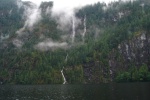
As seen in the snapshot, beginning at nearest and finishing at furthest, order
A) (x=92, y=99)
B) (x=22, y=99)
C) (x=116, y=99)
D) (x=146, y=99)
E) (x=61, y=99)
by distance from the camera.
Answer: (x=146, y=99) → (x=116, y=99) → (x=92, y=99) → (x=61, y=99) → (x=22, y=99)

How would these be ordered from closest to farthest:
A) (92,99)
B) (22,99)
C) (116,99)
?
(116,99) → (92,99) → (22,99)

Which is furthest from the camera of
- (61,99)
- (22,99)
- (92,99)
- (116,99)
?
(22,99)

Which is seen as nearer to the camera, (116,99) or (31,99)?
(116,99)

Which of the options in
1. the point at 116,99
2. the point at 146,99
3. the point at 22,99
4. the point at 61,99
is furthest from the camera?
the point at 22,99

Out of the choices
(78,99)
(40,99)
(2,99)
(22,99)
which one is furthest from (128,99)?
(2,99)

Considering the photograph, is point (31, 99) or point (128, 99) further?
point (31, 99)

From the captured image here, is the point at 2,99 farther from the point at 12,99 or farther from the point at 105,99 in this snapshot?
the point at 105,99

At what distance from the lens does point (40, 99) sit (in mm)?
108062

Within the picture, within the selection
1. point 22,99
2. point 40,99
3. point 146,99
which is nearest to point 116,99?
point 146,99

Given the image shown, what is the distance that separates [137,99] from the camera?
3346 inches

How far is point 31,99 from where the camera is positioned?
356 ft

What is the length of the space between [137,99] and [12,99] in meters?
52.8

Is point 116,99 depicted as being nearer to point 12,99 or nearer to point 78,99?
point 78,99

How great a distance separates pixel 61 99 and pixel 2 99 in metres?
26.3
